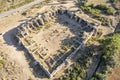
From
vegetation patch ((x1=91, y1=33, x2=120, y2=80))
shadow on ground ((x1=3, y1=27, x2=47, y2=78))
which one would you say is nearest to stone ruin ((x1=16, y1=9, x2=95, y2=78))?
shadow on ground ((x1=3, y1=27, x2=47, y2=78))

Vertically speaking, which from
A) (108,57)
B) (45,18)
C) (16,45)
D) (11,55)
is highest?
(45,18)

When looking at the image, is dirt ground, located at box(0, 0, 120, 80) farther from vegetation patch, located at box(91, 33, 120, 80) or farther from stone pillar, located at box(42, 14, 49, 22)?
vegetation patch, located at box(91, 33, 120, 80)

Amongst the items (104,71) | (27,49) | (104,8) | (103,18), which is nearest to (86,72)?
(104,71)

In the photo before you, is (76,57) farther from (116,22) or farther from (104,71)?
(116,22)

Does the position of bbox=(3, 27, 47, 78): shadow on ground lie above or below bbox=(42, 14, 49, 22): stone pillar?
below

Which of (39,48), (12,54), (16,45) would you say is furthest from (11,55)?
(39,48)

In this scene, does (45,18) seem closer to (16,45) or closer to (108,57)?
(16,45)

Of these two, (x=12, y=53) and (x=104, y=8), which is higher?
(x=104, y=8)

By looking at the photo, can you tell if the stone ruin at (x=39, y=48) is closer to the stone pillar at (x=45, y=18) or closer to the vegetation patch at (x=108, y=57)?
the stone pillar at (x=45, y=18)

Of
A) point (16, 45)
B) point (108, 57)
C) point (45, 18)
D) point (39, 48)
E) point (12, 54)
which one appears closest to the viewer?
point (108, 57)
